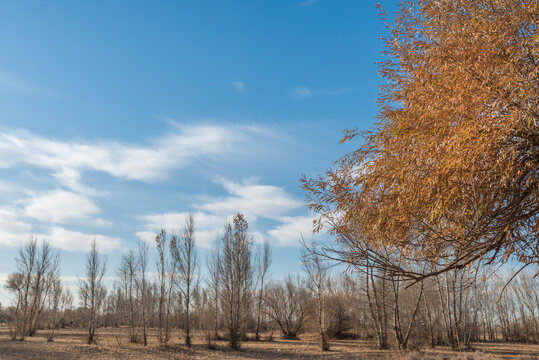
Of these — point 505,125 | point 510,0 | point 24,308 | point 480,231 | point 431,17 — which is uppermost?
point 431,17

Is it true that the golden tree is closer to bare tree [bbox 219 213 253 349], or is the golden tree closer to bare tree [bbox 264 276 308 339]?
bare tree [bbox 219 213 253 349]

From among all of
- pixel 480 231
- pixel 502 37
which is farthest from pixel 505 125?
pixel 480 231

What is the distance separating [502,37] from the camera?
4.63 meters

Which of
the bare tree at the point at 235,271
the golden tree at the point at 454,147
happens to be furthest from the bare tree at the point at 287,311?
the golden tree at the point at 454,147

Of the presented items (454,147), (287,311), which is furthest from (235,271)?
(454,147)

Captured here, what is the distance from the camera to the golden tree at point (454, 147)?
430cm

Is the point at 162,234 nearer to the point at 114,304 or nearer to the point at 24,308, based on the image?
the point at 24,308

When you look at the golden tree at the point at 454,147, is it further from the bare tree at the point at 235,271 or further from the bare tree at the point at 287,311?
the bare tree at the point at 287,311

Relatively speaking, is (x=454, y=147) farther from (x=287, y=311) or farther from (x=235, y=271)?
(x=287, y=311)

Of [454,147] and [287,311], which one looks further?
[287,311]

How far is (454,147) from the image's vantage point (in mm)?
4207

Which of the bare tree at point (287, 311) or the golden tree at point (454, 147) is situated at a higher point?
the golden tree at point (454, 147)

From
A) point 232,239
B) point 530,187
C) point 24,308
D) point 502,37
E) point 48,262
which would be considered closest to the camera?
point 502,37

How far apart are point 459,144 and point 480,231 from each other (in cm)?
172
